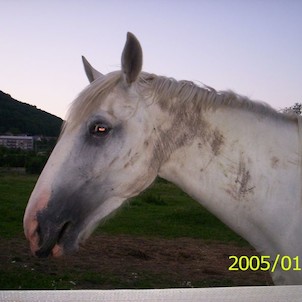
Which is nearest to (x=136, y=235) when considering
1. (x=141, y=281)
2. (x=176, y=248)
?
(x=176, y=248)

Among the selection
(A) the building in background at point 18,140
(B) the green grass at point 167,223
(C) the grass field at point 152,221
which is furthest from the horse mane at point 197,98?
(A) the building in background at point 18,140

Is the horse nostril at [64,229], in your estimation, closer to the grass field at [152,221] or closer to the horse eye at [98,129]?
the horse eye at [98,129]

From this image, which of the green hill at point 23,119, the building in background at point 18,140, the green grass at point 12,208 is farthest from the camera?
the building in background at point 18,140

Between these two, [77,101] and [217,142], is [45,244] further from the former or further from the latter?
[217,142]

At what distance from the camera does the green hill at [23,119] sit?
22266 millimetres

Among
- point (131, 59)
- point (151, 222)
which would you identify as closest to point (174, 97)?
point (131, 59)

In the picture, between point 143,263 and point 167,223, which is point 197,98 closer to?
point 143,263

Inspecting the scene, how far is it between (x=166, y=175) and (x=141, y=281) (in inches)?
123

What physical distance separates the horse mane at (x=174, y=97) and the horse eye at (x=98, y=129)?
8 cm

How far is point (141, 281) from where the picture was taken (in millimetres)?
4586

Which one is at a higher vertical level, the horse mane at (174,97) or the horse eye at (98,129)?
the horse mane at (174,97)

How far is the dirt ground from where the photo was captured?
4.71 meters

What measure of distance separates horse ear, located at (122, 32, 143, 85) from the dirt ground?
10.5 ft

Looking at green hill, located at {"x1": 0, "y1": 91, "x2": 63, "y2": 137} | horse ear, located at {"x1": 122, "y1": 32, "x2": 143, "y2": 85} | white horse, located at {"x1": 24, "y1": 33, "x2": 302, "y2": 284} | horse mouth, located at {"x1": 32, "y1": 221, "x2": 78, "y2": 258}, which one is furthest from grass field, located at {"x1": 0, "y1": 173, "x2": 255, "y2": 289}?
green hill, located at {"x1": 0, "y1": 91, "x2": 63, "y2": 137}
